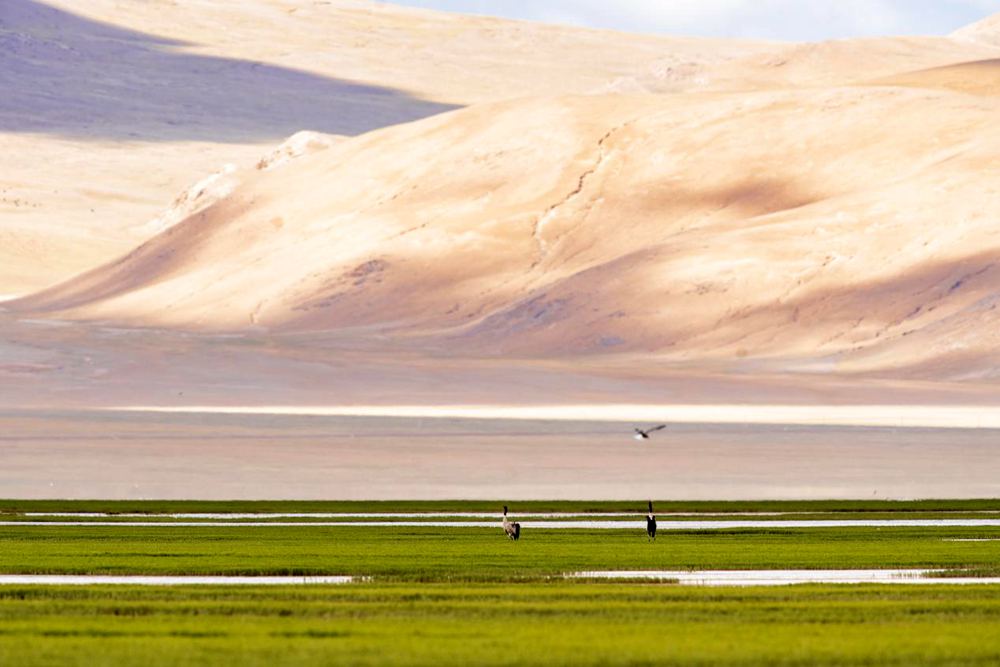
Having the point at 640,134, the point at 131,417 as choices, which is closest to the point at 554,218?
the point at 640,134

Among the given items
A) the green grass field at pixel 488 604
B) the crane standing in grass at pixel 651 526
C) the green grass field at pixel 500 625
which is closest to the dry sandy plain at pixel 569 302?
the crane standing in grass at pixel 651 526

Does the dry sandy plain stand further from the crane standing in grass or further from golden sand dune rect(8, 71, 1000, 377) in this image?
the crane standing in grass

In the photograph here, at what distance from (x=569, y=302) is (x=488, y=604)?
88394 millimetres

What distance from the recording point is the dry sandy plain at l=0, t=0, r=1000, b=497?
60094 millimetres

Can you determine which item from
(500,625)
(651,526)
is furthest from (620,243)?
(500,625)

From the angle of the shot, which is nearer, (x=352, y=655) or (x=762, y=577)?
(x=352, y=655)

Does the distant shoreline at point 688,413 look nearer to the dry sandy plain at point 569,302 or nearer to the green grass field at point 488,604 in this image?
the dry sandy plain at point 569,302

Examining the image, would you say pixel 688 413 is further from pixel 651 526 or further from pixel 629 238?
pixel 629 238

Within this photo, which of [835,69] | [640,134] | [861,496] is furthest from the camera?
[835,69]

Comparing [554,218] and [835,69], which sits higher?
[835,69]

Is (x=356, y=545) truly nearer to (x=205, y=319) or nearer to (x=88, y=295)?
(x=205, y=319)

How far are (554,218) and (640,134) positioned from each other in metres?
8.06

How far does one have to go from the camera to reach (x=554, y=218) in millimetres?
123938

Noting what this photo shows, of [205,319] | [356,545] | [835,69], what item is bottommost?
[356,545]
